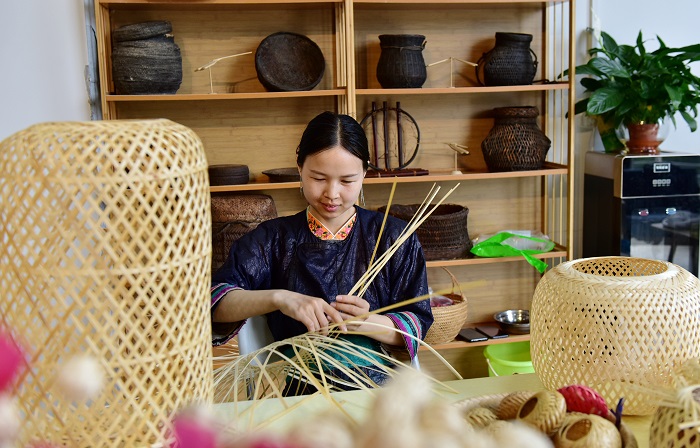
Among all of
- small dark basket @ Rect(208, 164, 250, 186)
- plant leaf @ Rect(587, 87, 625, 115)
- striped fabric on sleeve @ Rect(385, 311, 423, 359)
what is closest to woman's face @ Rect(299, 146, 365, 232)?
striped fabric on sleeve @ Rect(385, 311, 423, 359)

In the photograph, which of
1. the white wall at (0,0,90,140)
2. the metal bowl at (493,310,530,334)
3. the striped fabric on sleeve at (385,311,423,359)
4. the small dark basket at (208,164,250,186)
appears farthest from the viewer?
the metal bowl at (493,310,530,334)

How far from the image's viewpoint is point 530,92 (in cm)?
394

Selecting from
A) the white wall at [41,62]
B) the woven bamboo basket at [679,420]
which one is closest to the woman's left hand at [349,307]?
the woven bamboo basket at [679,420]

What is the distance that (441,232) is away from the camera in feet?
11.6

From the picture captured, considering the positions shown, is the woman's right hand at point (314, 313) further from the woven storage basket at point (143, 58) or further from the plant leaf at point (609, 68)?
the plant leaf at point (609, 68)

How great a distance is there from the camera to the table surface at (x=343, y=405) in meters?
1.10

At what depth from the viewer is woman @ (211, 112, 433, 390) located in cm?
183

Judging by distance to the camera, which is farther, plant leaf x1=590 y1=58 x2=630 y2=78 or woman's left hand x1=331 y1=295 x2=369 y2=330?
plant leaf x1=590 y1=58 x2=630 y2=78

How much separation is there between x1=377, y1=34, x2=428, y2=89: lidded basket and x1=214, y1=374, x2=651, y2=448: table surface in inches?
88.8

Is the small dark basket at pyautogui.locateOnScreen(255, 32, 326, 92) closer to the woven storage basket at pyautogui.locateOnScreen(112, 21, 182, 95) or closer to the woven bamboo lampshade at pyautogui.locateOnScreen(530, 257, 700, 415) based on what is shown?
the woven storage basket at pyautogui.locateOnScreen(112, 21, 182, 95)

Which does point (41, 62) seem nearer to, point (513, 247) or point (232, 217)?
point (232, 217)

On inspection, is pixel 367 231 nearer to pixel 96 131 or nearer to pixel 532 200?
pixel 96 131

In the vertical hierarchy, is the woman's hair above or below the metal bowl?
above

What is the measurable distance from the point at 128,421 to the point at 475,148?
3.35 m
